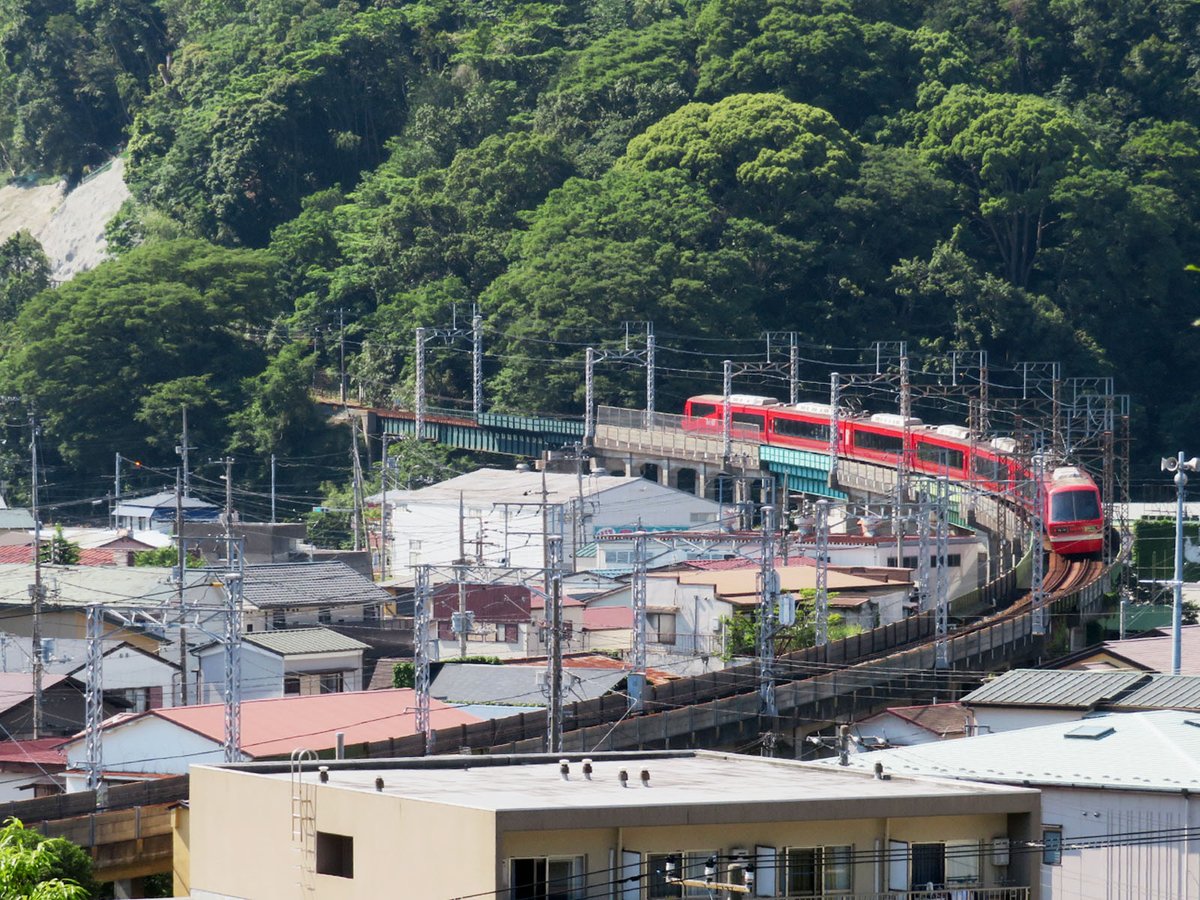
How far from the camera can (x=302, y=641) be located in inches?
1350

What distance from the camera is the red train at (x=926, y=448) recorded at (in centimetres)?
4134

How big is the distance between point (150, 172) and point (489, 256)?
718 inches

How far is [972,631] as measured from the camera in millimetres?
33844

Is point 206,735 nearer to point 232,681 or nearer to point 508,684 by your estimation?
point 232,681

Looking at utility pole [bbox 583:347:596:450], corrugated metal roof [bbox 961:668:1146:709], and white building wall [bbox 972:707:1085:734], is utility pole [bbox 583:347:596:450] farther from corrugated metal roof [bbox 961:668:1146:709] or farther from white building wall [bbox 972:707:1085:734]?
white building wall [bbox 972:707:1085:734]

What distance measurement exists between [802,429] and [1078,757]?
39012 mm

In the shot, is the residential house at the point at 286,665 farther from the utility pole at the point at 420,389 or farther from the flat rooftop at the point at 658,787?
the utility pole at the point at 420,389

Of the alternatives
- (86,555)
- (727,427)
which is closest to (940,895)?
(86,555)

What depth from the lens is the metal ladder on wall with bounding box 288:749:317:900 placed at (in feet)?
42.9

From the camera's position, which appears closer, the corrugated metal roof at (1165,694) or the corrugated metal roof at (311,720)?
the corrugated metal roof at (1165,694)

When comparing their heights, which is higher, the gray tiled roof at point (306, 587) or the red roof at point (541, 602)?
the gray tiled roof at point (306, 587)

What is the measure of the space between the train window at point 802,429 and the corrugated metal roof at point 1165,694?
33410 millimetres

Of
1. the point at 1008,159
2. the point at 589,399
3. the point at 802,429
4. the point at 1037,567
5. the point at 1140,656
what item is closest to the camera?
the point at 1140,656

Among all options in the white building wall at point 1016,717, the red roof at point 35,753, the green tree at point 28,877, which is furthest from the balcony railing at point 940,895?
the red roof at point 35,753
